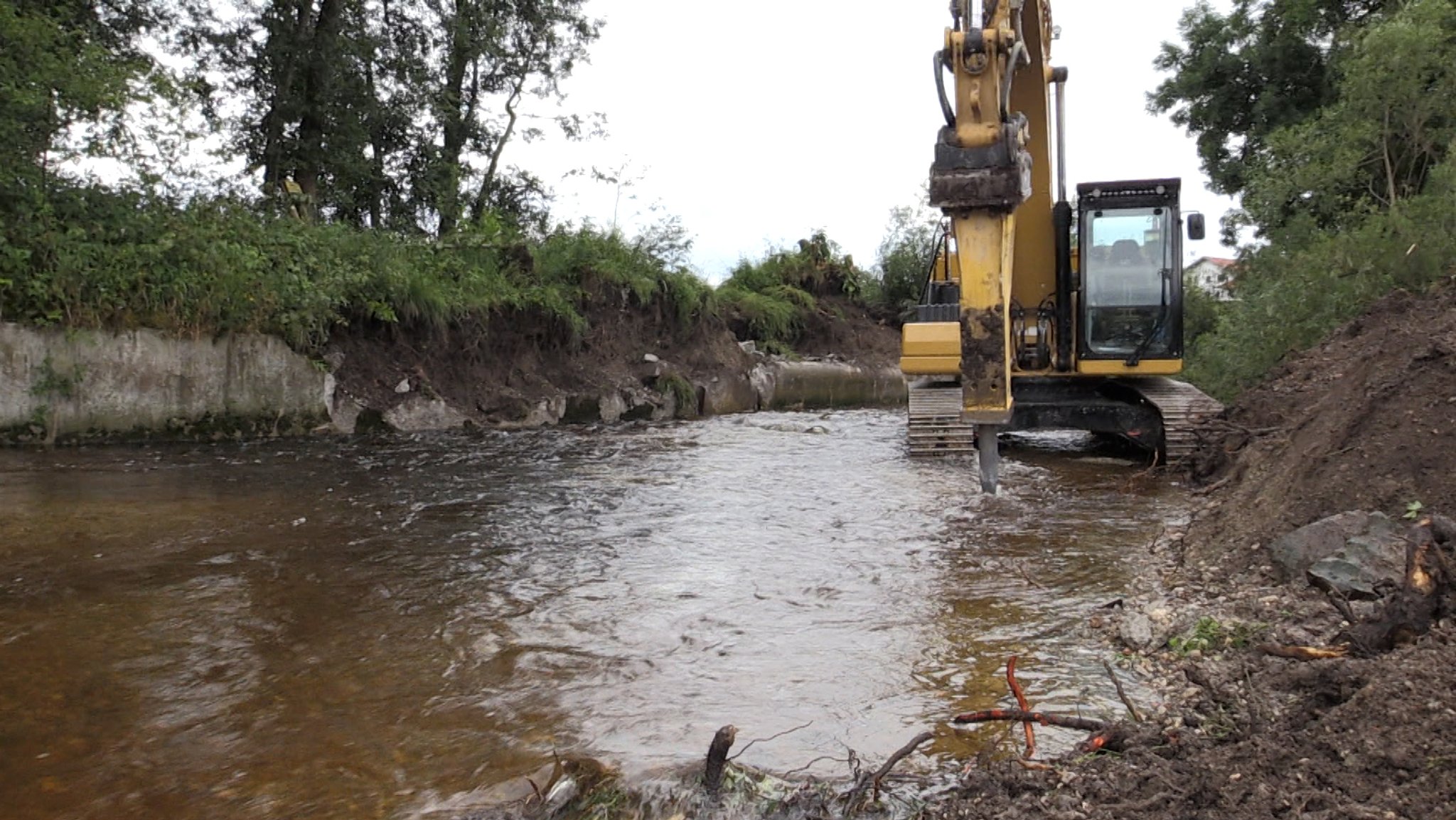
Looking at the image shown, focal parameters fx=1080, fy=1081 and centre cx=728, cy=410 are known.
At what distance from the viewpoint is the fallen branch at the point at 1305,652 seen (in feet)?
11.7

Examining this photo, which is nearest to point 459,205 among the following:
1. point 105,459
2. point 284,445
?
point 284,445

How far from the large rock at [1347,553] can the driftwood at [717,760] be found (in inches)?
103

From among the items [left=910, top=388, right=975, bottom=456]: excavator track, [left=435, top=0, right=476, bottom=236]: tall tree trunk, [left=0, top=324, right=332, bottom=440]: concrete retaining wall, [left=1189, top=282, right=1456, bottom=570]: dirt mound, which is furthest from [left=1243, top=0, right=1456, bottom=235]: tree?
[left=435, top=0, right=476, bottom=236]: tall tree trunk

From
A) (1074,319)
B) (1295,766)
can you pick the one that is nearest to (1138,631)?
(1295,766)

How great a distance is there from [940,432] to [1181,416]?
7.09 ft

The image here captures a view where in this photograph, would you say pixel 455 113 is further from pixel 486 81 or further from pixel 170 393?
pixel 170 393

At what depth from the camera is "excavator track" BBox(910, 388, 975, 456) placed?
34.1 feet

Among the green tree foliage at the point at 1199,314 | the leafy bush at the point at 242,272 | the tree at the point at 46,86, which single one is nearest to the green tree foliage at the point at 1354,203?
the green tree foliage at the point at 1199,314

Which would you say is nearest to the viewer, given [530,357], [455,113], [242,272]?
[242,272]

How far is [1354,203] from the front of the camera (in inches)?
521

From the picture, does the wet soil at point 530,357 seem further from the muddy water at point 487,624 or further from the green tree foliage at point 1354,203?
the green tree foliage at point 1354,203

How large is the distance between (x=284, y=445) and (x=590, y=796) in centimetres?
934

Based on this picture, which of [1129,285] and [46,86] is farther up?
[46,86]

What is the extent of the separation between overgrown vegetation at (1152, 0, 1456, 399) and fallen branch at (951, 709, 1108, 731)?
7.07m
